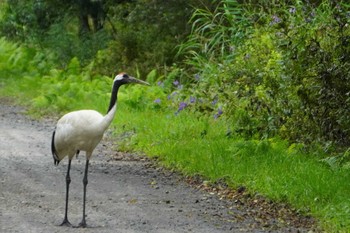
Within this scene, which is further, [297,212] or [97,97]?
[97,97]

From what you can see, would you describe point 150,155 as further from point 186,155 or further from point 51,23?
point 51,23

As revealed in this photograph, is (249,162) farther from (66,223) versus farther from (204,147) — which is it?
(66,223)

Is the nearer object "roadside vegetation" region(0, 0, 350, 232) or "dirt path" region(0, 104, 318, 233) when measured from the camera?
"dirt path" region(0, 104, 318, 233)

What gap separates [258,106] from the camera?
12.8 metres

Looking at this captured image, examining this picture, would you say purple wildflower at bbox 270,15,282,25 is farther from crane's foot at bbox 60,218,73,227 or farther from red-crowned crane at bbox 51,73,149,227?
crane's foot at bbox 60,218,73,227

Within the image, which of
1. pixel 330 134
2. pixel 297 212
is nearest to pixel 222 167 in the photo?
pixel 330 134

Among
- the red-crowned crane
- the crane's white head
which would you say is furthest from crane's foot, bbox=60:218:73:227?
the crane's white head

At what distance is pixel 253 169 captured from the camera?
37.8ft

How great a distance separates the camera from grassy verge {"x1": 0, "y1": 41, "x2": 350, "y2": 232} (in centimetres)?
1016

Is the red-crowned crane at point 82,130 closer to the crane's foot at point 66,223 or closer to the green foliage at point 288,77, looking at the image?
the crane's foot at point 66,223

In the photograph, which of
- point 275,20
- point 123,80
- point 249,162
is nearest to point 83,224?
point 123,80

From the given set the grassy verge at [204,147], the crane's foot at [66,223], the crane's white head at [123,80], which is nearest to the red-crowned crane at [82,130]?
the crane's white head at [123,80]

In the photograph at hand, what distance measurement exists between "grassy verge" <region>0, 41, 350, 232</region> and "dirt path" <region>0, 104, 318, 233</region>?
40 cm

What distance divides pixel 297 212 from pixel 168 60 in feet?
35.8
